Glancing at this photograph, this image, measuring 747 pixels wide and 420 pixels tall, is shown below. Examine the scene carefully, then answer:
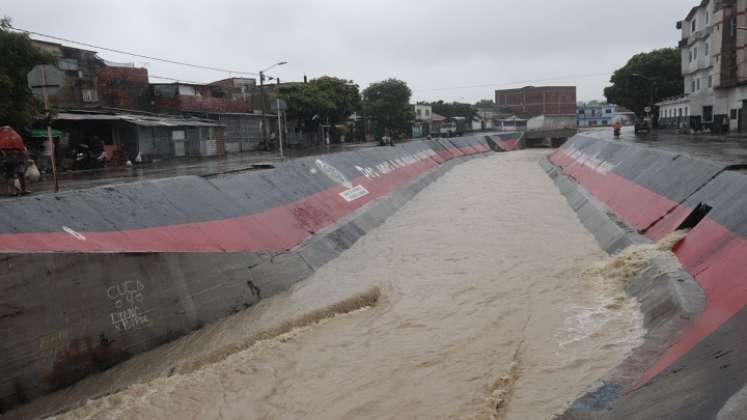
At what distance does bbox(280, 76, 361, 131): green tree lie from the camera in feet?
174

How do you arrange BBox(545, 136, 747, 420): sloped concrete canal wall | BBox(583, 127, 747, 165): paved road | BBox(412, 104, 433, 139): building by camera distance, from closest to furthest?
1. BBox(545, 136, 747, 420): sloped concrete canal wall
2. BBox(583, 127, 747, 165): paved road
3. BBox(412, 104, 433, 139): building

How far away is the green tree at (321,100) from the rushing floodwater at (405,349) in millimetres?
41283

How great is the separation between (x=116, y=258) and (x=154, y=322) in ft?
3.69

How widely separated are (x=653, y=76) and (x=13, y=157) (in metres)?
68.8

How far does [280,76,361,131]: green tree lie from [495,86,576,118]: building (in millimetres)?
87301

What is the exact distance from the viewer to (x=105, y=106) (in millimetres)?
37938

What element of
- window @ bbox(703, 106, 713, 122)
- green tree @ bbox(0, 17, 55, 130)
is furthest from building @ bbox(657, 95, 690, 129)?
green tree @ bbox(0, 17, 55, 130)

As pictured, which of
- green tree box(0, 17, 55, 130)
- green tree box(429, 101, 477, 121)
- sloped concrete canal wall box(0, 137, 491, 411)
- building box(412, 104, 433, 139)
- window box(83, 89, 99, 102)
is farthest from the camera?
green tree box(429, 101, 477, 121)

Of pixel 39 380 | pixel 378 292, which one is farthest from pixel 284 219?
pixel 39 380

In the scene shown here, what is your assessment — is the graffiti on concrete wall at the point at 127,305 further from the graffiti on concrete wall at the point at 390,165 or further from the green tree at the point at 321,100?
the green tree at the point at 321,100

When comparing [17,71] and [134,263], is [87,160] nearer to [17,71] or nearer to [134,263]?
[17,71]

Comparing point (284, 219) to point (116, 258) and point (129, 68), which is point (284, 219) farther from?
point (129, 68)

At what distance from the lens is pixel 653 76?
217ft

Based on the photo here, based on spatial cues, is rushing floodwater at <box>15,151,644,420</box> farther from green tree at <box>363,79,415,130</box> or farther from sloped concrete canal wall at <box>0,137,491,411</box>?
green tree at <box>363,79,415,130</box>
